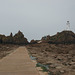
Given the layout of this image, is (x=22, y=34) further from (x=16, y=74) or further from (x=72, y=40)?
(x=16, y=74)

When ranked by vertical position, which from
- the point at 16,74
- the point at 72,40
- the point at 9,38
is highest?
the point at 9,38

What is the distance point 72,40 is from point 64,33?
8.72 metres

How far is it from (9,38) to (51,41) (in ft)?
106

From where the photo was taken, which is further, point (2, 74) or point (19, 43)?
point (19, 43)

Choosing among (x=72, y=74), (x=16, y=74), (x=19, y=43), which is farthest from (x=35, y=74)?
(x=19, y=43)

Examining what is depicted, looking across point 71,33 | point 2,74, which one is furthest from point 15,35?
point 2,74

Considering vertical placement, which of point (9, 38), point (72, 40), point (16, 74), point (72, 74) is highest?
point (9, 38)

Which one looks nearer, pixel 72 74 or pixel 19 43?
pixel 72 74

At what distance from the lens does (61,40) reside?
9081 centimetres

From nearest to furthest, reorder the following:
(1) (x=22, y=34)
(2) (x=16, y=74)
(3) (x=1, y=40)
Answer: (2) (x=16, y=74) → (3) (x=1, y=40) → (1) (x=22, y=34)

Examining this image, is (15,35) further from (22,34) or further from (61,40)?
(61,40)

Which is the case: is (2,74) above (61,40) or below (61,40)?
below

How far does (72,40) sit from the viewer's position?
294 ft

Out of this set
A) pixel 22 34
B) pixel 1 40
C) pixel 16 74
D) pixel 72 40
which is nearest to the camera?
pixel 16 74
